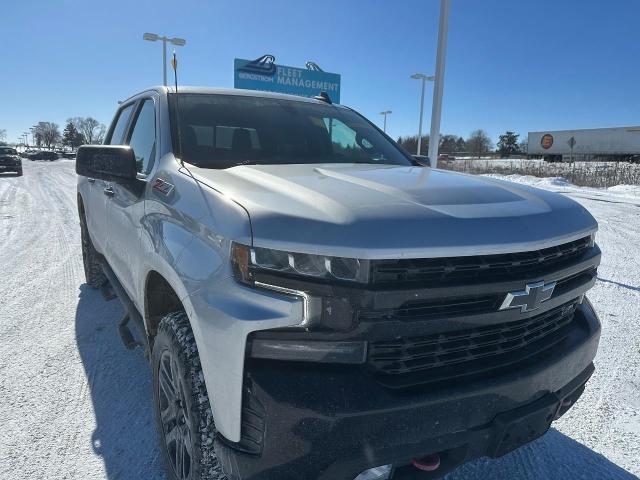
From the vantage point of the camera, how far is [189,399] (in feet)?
5.26

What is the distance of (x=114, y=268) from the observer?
126 inches

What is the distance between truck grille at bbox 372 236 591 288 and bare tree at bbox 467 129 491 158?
Result: 84944 mm

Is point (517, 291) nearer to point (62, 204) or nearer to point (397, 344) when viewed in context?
point (397, 344)

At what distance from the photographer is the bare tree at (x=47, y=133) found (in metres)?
101

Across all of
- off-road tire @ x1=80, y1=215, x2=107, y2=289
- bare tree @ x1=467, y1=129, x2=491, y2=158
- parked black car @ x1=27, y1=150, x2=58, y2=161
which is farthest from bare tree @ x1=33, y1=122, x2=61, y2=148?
off-road tire @ x1=80, y1=215, x2=107, y2=289

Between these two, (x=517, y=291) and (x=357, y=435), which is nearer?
(x=357, y=435)

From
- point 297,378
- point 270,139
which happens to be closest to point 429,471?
point 297,378

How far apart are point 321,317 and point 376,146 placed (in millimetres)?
2060

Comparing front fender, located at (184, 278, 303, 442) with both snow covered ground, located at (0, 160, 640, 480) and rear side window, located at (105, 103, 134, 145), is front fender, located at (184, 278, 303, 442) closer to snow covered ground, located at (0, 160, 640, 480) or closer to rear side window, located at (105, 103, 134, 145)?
snow covered ground, located at (0, 160, 640, 480)

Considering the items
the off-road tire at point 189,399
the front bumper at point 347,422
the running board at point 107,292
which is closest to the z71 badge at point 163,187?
the off-road tire at point 189,399

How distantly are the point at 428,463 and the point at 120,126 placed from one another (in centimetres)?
352

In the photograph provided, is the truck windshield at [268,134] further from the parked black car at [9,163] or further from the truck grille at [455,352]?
the parked black car at [9,163]

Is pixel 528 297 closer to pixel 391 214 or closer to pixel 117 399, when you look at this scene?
pixel 391 214

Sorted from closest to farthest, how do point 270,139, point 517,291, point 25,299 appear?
point 517,291 < point 270,139 < point 25,299
